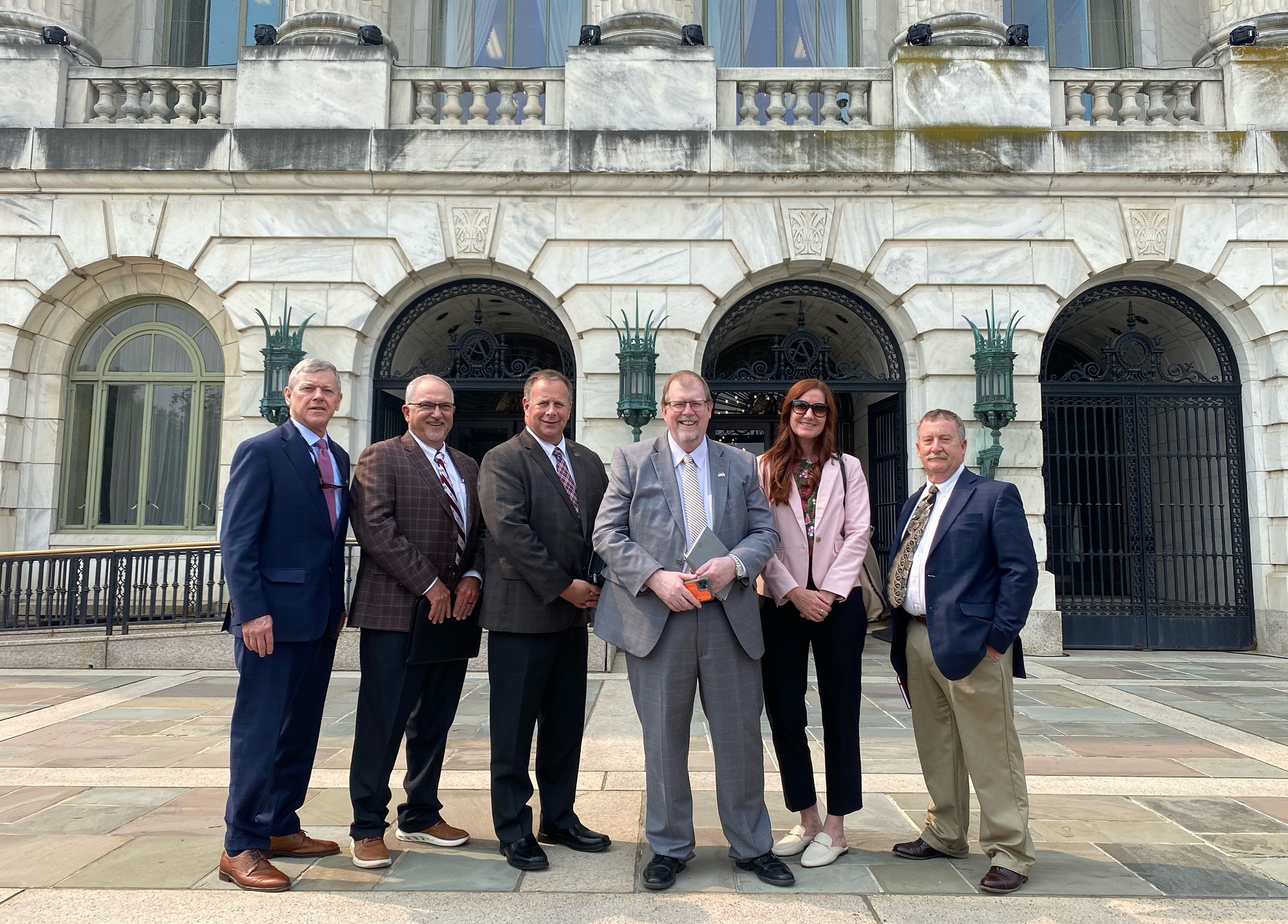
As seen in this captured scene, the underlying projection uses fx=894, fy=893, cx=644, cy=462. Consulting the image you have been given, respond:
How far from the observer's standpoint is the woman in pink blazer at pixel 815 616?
158 inches

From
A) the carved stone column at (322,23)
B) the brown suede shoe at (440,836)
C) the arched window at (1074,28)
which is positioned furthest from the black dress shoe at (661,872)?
the arched window at (1074,28)

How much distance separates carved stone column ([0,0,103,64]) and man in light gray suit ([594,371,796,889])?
38.5 ft

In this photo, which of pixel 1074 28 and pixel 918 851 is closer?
pixel 918 851

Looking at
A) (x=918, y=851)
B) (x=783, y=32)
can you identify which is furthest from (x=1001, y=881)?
(x=783, y=32)

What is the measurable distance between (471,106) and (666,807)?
9578 mm

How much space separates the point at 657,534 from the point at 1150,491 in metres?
9.38

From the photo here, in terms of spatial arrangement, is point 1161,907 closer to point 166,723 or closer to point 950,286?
point 166,723

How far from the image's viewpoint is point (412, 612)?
414 cm

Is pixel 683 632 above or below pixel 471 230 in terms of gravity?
below

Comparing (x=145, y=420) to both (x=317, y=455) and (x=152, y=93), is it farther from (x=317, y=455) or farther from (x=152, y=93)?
(x=317, y=455)

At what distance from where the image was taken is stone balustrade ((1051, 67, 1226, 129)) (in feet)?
36.1

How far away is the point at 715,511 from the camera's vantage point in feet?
A: 13.0

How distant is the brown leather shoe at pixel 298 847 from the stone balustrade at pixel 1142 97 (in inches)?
441

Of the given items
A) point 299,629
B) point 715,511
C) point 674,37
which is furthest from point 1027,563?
point 674,37
